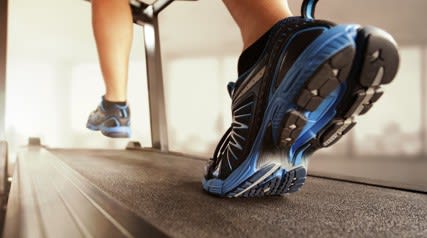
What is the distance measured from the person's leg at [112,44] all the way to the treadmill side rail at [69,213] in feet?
2.96

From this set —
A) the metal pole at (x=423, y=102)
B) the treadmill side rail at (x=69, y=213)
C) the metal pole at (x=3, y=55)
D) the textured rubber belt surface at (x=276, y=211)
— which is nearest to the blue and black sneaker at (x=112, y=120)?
the metal pole at (x=3, y=55)

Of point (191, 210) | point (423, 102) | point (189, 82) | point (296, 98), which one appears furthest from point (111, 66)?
point (189, 82)

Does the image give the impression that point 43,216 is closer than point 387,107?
Yes

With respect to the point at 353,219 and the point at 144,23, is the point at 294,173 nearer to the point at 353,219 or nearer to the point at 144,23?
the point at 353,219

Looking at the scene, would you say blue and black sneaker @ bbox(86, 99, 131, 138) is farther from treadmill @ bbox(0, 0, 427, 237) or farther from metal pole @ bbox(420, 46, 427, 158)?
metal pole @ bbox(420, 46, 427, 158)

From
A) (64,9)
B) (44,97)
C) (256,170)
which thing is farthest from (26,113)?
(256,170)

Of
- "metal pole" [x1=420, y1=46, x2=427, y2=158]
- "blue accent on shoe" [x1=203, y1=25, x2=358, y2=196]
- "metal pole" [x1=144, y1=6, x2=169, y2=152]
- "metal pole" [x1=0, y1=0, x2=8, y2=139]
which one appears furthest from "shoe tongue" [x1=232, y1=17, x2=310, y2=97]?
"metal pole" [x1=144, y1=6, x2=169, y2=152]

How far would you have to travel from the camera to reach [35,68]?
4328 mm

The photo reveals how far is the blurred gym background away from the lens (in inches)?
87.4

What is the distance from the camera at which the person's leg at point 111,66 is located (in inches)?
77.3

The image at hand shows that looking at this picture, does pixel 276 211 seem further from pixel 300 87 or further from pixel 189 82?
pixel 189 82

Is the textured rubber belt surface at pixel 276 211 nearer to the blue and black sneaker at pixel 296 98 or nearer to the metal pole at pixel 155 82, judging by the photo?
the blue and black sneaker at pixel 296 98

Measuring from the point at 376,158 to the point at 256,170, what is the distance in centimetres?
252

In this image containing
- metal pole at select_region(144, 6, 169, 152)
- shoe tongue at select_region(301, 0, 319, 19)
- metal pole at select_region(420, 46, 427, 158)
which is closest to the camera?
shoe tongue at select_region(301, 0, 319, 19)
